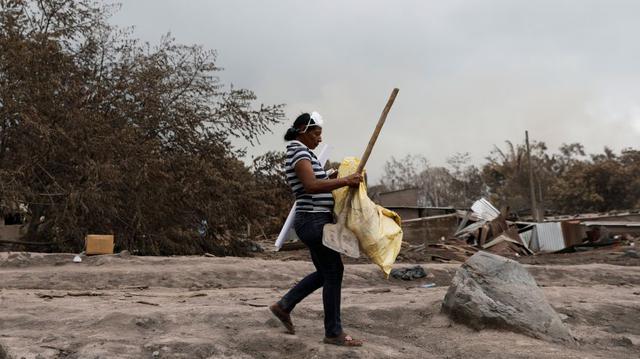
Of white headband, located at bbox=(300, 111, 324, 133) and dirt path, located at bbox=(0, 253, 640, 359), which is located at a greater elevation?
white headband, located at bbox=(300, 111, 324, 133)

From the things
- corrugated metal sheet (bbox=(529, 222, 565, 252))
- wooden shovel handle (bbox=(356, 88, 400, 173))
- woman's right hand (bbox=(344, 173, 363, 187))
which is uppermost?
wooden shovel handle (bbox=(356, 88, 400, 173))

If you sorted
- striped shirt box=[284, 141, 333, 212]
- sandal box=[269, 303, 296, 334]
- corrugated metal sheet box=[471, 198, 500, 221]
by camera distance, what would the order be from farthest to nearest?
1. corrugated metal sheet box=[471, 198, 500, 221]
2. sandal box=[269, 303, 296, 334]
3. striped shirt box=[284, 141, 333, 212]

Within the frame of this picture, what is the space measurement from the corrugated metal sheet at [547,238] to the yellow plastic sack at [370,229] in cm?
1732

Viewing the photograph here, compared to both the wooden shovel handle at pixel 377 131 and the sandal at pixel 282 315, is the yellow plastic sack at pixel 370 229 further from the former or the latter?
the sandal at pixel 282 315

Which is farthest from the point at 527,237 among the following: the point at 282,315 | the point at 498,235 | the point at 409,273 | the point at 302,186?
the point at 302,186

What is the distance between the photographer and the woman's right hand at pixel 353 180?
4.11 meters

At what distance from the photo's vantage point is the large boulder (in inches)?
212

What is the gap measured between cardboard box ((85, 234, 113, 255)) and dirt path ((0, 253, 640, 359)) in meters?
2.19

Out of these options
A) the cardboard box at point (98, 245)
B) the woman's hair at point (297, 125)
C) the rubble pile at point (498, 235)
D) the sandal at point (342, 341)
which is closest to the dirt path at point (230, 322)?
the sandal at point (342, 341)

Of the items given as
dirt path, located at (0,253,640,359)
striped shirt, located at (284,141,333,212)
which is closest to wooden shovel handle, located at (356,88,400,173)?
striped shirt, located at (284,141,333,212)

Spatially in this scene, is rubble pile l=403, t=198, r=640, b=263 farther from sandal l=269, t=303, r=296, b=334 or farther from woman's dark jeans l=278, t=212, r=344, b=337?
woman's dark jeans l=278, t=212, r=344, b=337

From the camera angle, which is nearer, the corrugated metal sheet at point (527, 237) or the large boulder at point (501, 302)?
the large boulder at point (501, 302)

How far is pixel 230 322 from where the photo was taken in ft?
16.2

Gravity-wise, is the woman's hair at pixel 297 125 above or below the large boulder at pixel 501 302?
above
